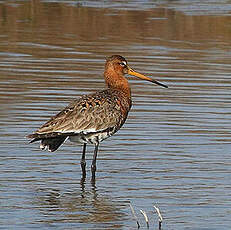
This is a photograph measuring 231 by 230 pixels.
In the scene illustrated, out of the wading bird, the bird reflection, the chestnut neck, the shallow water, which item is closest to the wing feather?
the wading bird

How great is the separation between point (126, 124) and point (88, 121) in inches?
99.6

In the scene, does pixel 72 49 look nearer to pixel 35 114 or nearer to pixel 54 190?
pixel 35 114

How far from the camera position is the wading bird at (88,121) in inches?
420

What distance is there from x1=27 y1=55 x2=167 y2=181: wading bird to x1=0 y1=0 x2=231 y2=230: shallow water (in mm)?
363

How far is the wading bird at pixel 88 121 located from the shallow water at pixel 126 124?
0.36m

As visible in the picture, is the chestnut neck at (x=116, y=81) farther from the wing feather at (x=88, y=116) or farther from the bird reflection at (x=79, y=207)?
the bird reflection at (x=79, y=207)

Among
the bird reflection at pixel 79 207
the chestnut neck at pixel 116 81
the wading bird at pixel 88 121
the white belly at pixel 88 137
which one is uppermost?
the chestnut neck at pixel 116 81

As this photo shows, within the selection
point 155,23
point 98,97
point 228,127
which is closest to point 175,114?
point 228,127

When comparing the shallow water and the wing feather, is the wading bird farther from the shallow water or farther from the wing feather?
the shallow water

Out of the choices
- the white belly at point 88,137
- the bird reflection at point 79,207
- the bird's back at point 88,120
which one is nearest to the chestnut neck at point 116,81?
the bird's back at point 88,120

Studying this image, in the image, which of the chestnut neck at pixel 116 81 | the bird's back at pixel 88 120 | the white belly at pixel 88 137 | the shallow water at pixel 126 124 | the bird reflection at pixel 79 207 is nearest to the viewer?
the bird reflection at pixel 79 207

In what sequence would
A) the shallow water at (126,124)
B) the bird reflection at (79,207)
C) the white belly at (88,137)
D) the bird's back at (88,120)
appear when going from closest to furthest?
the bird reflection at (79,207) < the shallow water at (126,124) < the bird's back at (88,120) < the white belly at (88,137)

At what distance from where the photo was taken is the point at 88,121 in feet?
35.7

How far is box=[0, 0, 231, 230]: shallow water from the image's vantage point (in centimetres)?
960
